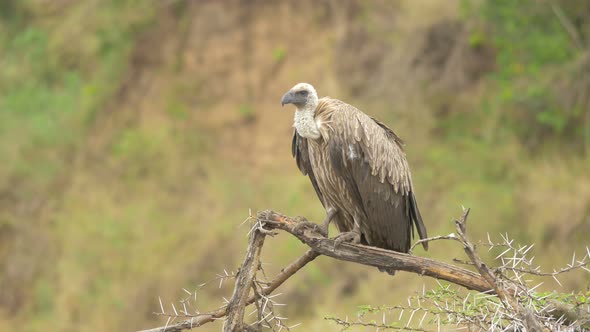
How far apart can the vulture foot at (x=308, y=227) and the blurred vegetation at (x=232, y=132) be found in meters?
6.02

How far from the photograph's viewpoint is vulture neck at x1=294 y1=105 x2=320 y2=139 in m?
5.73

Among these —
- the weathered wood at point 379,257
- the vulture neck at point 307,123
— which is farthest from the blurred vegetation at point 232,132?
the weathered wood at point 379,257

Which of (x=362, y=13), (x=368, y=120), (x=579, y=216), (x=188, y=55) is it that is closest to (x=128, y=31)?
(x=188, y=55)

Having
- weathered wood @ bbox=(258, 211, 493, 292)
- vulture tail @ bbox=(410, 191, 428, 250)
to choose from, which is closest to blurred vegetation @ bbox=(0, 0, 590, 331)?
vulture tail @ bbox=(410, 191, 428, 250)

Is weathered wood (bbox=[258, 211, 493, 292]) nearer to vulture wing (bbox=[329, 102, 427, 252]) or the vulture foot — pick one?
the vulture foot

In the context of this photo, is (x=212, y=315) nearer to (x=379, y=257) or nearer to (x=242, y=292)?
(x=242, y=292)

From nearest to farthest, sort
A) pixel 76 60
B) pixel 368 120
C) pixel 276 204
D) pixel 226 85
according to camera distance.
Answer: pixel 368 120, pixel 276 204, pixel 226 85, pixel 76 60

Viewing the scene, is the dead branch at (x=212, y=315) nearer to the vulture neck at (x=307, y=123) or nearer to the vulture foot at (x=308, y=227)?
the vulture foot at (x=308, y=227)

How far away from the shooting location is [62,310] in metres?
14.4

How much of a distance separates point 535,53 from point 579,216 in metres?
2.25

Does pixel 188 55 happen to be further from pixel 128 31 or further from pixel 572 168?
pixel 572 168

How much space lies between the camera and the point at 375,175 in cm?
574

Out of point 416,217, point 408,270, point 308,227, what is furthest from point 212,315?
point 416,217

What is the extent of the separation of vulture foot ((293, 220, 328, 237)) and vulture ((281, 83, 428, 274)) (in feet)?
Result: 0.08
